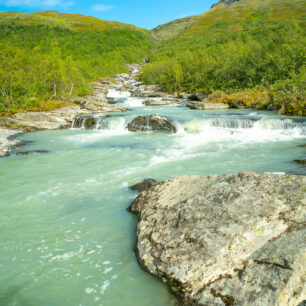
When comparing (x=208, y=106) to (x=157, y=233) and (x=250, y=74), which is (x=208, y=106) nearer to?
(x=250, y=74)

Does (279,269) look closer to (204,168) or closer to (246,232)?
(246,232)

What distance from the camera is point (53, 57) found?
137 ft

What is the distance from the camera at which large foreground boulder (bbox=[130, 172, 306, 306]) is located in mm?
4312

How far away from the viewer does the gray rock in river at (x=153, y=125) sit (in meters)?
24.7

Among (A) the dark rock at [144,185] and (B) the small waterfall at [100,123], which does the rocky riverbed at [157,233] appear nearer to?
(A) the dark rock at [144,185]

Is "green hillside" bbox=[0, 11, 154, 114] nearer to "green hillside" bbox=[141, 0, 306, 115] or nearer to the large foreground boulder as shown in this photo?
"green hillside" bbox=[141, 0, 306, 115]

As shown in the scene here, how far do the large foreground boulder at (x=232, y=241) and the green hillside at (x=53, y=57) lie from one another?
30.3 meters

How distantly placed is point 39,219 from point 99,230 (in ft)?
7.77

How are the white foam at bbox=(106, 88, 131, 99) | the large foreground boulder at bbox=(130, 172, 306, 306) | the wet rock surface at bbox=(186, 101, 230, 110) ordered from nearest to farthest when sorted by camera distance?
1. the large foreground boulder at bbox=(130, 172, 306, 306)
2. the wet rock surface at bbox=(186, 101, 230, 110)
3. the white foam at bbox=(106, 88, 131, 99)

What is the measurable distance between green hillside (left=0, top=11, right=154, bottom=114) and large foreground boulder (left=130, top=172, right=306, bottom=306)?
30345mm

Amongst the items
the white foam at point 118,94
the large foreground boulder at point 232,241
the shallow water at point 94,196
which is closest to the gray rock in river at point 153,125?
the shallow water at point 94,196

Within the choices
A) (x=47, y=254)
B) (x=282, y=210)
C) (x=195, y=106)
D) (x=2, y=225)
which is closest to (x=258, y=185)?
(x=282, y=210)

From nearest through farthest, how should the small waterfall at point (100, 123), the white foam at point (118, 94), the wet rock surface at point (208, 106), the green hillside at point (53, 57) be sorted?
the small waterfall at point (100, 123)
the green hillside at point (53, 57)
the wet rock surface at point (208, 106)
the white foam at point (118, 94)

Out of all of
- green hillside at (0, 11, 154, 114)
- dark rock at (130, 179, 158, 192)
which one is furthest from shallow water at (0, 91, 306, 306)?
green hillside at (0, 11, 154, 114)
